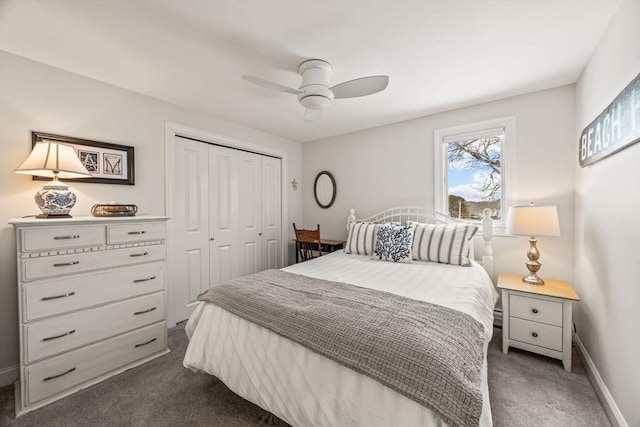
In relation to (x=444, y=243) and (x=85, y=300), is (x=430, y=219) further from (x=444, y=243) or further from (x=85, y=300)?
(x=85, y=300)

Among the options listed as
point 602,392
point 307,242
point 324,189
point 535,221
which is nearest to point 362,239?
point 307,242

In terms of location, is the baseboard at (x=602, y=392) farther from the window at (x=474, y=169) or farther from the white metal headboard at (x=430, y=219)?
the window at (x=474, y=169)

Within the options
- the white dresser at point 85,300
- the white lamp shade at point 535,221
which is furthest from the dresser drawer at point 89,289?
the white lamp shade at point 535,221

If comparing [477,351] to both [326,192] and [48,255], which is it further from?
[326,192]

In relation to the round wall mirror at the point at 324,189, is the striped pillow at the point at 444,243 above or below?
below

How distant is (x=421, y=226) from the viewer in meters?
2.79

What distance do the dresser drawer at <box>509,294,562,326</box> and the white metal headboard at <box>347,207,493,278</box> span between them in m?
0.49

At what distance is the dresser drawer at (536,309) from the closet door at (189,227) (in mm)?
3202

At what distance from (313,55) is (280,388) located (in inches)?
84.9

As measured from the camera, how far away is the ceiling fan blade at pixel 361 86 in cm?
173

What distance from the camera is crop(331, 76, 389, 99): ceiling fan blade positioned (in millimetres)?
1729

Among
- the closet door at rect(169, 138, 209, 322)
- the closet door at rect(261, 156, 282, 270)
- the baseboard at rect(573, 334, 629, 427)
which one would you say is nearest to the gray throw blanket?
the baseboard at rect(573, 334, 629, 427)

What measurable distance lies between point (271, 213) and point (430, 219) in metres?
2.27

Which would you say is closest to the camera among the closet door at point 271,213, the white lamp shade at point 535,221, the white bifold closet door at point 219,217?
the white lamp shade at point 535,221
